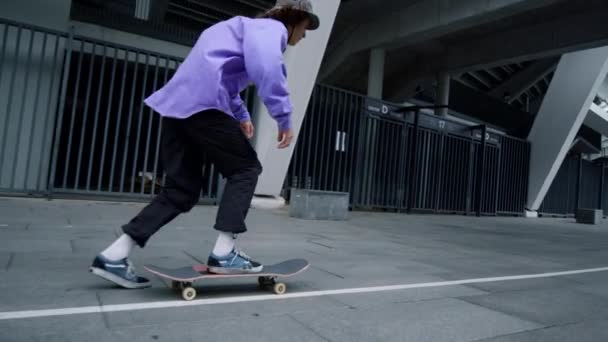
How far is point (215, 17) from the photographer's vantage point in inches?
869

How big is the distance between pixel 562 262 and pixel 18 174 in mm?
9239

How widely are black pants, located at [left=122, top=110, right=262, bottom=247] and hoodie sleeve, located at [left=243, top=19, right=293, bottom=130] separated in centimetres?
31

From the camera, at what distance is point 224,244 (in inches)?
93.7

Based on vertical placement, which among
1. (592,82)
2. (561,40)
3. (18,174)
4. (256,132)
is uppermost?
(561,40)

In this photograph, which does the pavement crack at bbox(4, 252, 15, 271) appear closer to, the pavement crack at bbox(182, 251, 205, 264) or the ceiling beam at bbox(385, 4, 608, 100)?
the pavement crack at bbox(182, 251, 205, 264)

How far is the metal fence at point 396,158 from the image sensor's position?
1101 cm

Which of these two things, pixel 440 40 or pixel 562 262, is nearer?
pixel 562 262

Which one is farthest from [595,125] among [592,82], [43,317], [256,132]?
[43,317]

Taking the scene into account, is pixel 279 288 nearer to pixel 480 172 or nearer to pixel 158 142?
pixel 158 142

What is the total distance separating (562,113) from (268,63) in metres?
19.0

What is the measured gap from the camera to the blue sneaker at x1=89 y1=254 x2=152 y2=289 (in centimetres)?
228

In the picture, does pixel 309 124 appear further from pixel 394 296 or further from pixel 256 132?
pixel 394 296

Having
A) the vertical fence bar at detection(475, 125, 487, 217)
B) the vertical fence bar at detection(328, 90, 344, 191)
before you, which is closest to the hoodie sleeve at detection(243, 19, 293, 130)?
the vertical fence bar at detection(328, 90, 344, 191)

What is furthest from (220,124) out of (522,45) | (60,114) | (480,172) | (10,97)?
(522,45)
